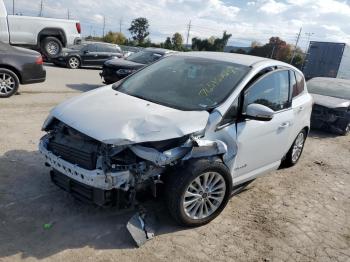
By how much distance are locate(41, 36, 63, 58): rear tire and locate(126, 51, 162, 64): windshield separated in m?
4.52

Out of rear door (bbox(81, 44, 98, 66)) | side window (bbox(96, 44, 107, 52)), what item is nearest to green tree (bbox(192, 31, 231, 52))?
side window (bbox(96, 44, 107, 52))

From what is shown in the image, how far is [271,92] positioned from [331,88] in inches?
249

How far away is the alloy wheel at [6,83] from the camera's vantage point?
852cm

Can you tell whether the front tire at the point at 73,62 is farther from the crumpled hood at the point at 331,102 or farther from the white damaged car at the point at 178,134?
the white damaged car at the point at 178,134

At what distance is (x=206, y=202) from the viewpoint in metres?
4.04

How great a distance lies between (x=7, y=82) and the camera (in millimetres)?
Result: 8570

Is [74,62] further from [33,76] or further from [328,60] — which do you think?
[328,60]

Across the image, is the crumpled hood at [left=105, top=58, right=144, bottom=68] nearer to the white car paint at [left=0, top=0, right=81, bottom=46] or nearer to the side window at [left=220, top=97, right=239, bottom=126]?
the white car paint at [left=0, top=0, right=81, bottom=46]

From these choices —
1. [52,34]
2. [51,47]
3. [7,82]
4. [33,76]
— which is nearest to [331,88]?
[33,76]

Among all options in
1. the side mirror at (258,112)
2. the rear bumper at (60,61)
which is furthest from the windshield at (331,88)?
the rear bumper at (60,61)

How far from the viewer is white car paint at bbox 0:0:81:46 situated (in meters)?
13.9

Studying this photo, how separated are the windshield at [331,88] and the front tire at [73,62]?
1114 cm

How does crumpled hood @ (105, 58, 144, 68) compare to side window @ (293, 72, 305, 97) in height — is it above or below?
below

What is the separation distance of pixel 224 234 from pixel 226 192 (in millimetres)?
451
